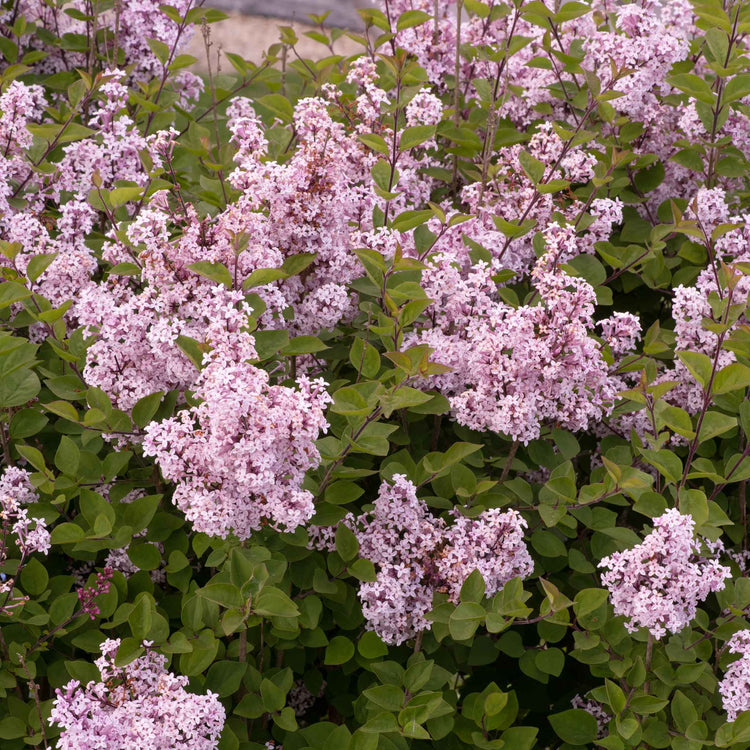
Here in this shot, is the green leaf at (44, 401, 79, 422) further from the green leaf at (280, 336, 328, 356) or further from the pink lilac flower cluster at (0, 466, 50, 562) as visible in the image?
the green leaf at (280, 336, 328, 356)

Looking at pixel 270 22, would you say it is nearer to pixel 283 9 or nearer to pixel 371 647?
pixel 283 9

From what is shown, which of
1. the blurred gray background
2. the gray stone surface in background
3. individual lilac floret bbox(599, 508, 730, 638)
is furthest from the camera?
the gray stone surface in background

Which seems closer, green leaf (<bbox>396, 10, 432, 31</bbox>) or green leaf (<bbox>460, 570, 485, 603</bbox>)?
green leaf (<bbox>460, 570, 485, 603</bbox>)

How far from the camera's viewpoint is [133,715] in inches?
84.1

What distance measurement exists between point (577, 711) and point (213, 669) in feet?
2.73

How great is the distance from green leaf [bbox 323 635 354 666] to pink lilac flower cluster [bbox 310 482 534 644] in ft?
0.29

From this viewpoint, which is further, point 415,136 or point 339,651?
point 415,136

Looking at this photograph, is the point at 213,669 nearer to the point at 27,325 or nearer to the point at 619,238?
the point at 27,325

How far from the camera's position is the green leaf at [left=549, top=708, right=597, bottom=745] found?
2.46 meters

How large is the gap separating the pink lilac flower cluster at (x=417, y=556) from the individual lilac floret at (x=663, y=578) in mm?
236

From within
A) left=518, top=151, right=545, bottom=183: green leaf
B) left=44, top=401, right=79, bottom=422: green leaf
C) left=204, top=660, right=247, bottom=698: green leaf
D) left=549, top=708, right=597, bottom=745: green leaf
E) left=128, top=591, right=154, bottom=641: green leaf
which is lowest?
left=549, top=708, right=597, bottom=745: green leaf

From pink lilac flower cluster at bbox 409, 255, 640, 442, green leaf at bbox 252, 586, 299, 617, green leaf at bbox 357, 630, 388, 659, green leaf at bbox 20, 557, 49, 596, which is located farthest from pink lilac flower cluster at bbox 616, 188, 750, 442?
green leaf at bbox 20, 557, 49, 596

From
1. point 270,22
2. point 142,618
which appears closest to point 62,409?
point 142,618

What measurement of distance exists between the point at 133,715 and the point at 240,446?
58 cm
